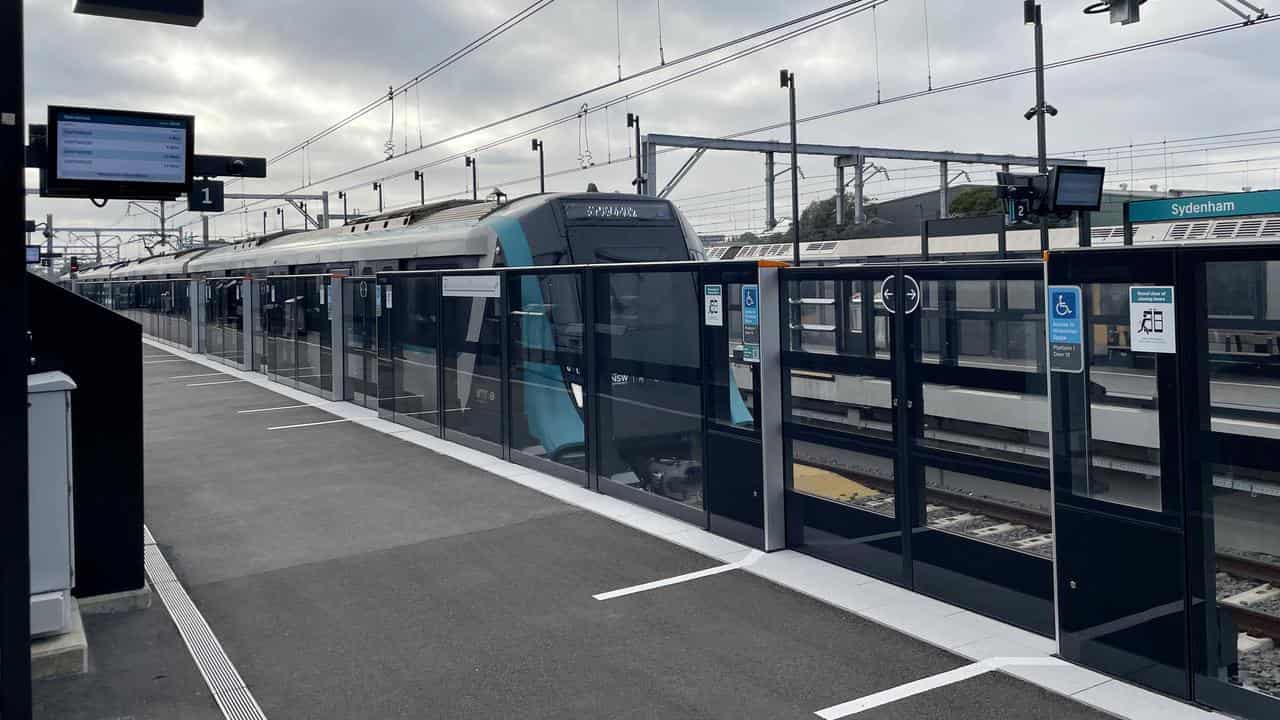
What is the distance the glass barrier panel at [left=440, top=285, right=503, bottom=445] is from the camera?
11109mm

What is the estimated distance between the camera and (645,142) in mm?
22609

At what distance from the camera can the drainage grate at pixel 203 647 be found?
480 cm

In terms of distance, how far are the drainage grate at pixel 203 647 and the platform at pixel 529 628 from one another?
0.04 m

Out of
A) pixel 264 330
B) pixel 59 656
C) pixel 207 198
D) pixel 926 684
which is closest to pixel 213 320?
pixel 264 330

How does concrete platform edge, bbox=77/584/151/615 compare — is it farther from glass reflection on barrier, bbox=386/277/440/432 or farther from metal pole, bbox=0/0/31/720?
glass reflection on barrier, bbox=386/277/440/432

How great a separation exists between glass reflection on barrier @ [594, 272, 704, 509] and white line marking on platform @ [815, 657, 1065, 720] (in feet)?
10.1

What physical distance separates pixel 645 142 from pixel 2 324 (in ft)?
64.3

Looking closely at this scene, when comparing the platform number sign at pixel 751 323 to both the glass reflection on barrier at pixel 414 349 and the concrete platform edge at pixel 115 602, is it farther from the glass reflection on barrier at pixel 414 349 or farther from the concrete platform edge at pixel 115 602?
the glass reflection on barrier at pixel 414 349

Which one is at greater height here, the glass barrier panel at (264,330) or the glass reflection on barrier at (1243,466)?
the glass barrier panel at (264,330)

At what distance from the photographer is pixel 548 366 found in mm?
10094

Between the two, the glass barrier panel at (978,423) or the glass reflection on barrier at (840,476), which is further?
the glass reflection on barrier at (840,476)

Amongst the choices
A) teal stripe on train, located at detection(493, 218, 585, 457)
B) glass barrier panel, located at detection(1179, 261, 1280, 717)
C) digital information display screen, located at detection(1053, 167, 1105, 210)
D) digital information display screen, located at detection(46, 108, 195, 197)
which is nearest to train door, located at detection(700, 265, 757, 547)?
teal stripe on train, located at detection(493, 218, 585, 457)

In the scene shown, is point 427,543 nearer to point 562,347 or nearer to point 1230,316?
point 562,347

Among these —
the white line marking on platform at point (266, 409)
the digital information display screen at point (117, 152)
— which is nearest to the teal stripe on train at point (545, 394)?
the digital information display screen at point (117, 152)
